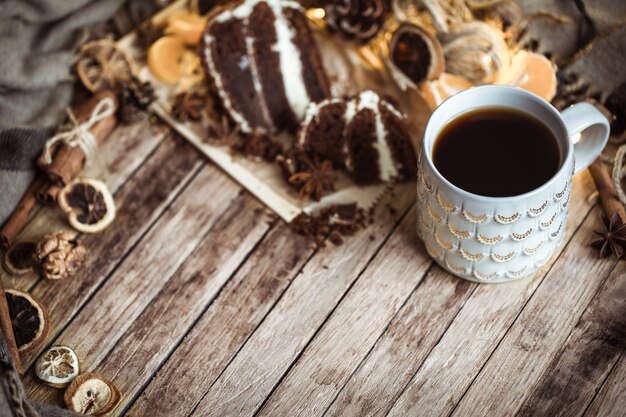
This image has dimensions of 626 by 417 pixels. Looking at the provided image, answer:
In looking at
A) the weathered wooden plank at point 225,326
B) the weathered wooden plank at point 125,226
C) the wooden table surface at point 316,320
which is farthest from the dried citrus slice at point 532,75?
the weathered wooden plank at point 125,226

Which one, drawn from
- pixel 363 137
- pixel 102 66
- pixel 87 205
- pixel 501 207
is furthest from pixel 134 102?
pixel 501 207

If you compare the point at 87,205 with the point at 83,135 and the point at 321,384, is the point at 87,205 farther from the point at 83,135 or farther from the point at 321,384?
the point at 321,384

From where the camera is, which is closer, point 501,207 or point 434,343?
point 501,207

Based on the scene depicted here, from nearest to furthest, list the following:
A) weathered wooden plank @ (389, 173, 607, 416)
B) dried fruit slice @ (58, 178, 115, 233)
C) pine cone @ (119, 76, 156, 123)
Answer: weathered wooden plank @ (389, 173, 607, 416)
dried fruit slice @ (58, 178, 115, 233)
pine cone @ (119, 76, 156, 123)

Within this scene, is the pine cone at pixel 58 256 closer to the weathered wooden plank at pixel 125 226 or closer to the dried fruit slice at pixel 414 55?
the weathered wooden plank at pixel 125 226

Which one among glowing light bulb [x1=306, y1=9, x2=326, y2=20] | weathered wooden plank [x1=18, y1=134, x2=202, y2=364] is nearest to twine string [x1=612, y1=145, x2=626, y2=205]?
glowing light bulb [x1=306, y1=9, x2=326, y2=20]

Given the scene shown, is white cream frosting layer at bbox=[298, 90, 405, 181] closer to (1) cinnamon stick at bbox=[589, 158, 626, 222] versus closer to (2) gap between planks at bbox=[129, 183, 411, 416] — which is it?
(2) gap between planks at bbox=[129, 183, 411, 416]
